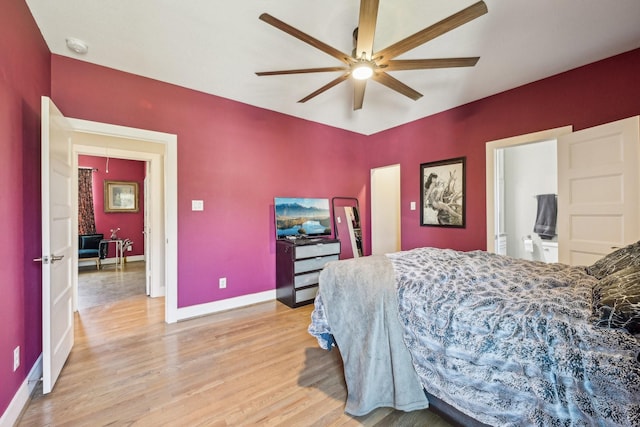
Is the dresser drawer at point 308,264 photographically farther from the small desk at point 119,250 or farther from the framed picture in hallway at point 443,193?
the small desk at point 119,250

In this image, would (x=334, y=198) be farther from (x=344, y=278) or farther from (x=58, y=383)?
(x=58, y=383)

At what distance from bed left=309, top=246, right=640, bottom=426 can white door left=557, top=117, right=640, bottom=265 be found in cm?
98

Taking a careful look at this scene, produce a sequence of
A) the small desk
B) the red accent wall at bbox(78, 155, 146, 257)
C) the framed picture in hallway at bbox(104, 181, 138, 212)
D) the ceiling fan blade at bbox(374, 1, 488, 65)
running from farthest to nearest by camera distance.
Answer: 1. the framed picture in hallway at bbox(104, 181, 138, 212)
2. the red accent wall at bbox(78, 155, 146, 257)
3. the small desk
4. the ceiling fan blade at bbox(374, 1, 488, 65)

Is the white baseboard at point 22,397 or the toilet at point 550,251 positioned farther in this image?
the toilet at point 550,251

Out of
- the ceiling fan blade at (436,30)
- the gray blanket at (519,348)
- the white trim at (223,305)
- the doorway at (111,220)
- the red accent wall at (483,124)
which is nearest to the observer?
the gray blanket at (519,348)

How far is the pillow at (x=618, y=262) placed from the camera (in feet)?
4.21

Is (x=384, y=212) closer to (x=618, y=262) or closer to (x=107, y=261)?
(x=618, y=262)

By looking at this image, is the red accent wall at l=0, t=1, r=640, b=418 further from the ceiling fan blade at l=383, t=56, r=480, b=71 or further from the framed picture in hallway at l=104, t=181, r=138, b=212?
the framed picture in hallway at l=104, t=181, r=138, b=212

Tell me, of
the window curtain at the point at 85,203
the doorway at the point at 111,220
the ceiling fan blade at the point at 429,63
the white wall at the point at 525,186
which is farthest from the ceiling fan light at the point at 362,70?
Result: the window curtain at the point at 85,203

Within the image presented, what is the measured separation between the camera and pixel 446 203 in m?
3.73

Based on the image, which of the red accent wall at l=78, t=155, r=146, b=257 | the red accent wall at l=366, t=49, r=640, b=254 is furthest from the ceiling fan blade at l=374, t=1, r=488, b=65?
the red accent wall at l=78, t=155, r=146, b=257

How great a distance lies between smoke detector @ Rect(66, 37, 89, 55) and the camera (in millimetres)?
2212

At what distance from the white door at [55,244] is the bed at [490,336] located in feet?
5.99

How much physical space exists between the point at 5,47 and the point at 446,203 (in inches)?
171
